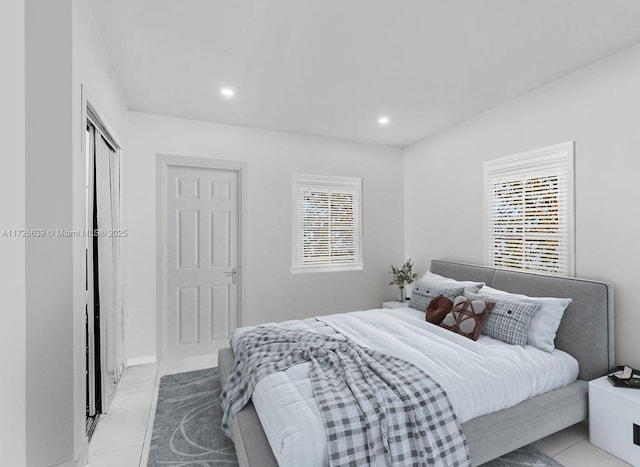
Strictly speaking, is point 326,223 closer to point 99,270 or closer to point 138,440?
point 99,270

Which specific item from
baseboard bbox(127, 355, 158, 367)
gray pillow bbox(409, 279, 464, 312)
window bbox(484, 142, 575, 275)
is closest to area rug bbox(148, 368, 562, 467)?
baseboard bbox(127, 355, 158, 367)

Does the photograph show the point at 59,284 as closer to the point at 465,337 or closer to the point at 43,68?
the point at 43,68

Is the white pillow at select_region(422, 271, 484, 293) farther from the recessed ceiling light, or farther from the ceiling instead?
the recessed ceiling light

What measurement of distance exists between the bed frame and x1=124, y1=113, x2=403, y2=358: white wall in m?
1.20

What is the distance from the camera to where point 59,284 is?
162 cm

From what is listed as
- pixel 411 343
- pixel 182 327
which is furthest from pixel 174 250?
pixel 411 343

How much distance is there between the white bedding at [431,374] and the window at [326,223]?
1.44 m

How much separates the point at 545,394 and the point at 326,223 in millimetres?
2785

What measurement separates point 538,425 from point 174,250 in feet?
11.2

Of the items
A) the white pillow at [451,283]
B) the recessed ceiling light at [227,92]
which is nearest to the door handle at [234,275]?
the recessed ceiling light at [227,92]

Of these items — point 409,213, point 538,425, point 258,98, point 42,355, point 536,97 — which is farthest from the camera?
point 409,213

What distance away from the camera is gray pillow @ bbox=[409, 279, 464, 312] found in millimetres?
2943

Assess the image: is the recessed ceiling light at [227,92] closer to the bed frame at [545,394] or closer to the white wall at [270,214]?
the white wall at [270,214]

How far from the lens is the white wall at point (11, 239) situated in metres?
0.49
